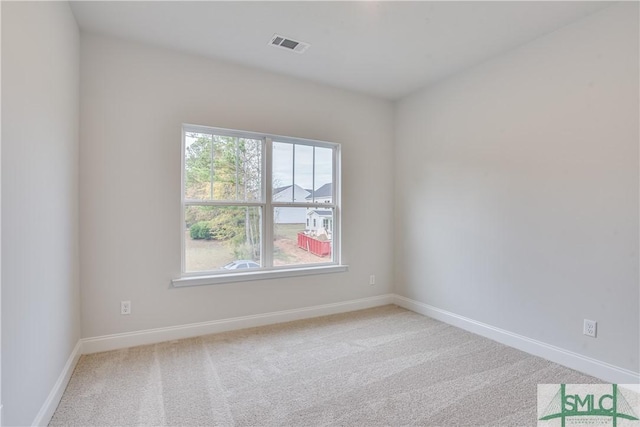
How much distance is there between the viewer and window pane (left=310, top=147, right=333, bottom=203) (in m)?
3.76

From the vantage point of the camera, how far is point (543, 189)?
2641mm

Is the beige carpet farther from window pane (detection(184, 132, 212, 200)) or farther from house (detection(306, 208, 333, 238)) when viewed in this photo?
window pane (detection(184, 132, 212, 200))

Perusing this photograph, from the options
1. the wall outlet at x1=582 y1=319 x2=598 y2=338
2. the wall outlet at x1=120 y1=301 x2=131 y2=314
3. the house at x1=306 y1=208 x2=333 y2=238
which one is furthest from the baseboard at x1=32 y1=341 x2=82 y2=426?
the wall outlet at x1=582 y1=319 x2=598 y2=338

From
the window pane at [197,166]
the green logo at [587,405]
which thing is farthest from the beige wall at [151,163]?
the green logo at [587,405]

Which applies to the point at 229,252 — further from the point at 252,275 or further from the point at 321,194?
the point at 321,194

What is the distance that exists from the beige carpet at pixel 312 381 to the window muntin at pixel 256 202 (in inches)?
31.4

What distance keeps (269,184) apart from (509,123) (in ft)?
7.74

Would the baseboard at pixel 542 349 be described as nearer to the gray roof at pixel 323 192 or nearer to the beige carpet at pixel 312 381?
the beige carpet at pixel 312 381

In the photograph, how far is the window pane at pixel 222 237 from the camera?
3072 millimetres

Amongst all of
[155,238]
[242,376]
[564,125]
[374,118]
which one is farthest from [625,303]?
[155,238]

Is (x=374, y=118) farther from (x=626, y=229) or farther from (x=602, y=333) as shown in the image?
(x=602, y=333)

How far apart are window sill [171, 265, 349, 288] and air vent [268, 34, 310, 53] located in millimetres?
2156

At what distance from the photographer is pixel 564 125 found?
252 centimetres

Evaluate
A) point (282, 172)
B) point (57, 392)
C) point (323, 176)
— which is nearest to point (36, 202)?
point (57, 392)
